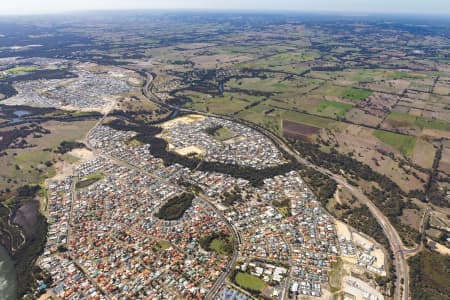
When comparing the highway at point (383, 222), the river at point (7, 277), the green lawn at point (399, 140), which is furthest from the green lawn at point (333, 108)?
the river at point (7, 277)

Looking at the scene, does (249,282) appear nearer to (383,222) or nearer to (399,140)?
(383,222)

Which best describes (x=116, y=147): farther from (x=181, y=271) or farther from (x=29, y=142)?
(x=181, y=271)

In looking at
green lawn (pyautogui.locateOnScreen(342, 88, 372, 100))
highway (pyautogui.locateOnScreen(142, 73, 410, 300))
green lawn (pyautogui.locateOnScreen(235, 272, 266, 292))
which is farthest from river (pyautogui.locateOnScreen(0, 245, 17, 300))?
green lawn (pyautogui.locateOnScreen(342, 88, 372, 100))

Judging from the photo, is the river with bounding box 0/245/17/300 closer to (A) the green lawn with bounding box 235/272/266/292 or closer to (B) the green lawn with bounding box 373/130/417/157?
(A) the green lawn with bounding box 235/272/266/292

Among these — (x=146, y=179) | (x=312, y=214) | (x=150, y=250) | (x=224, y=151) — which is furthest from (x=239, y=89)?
(x=150, y=250)

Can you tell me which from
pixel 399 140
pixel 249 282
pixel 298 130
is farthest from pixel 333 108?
pixel 249 282

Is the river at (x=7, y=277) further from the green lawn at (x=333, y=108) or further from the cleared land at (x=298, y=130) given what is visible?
the green lawn at (x=333, y=108)
